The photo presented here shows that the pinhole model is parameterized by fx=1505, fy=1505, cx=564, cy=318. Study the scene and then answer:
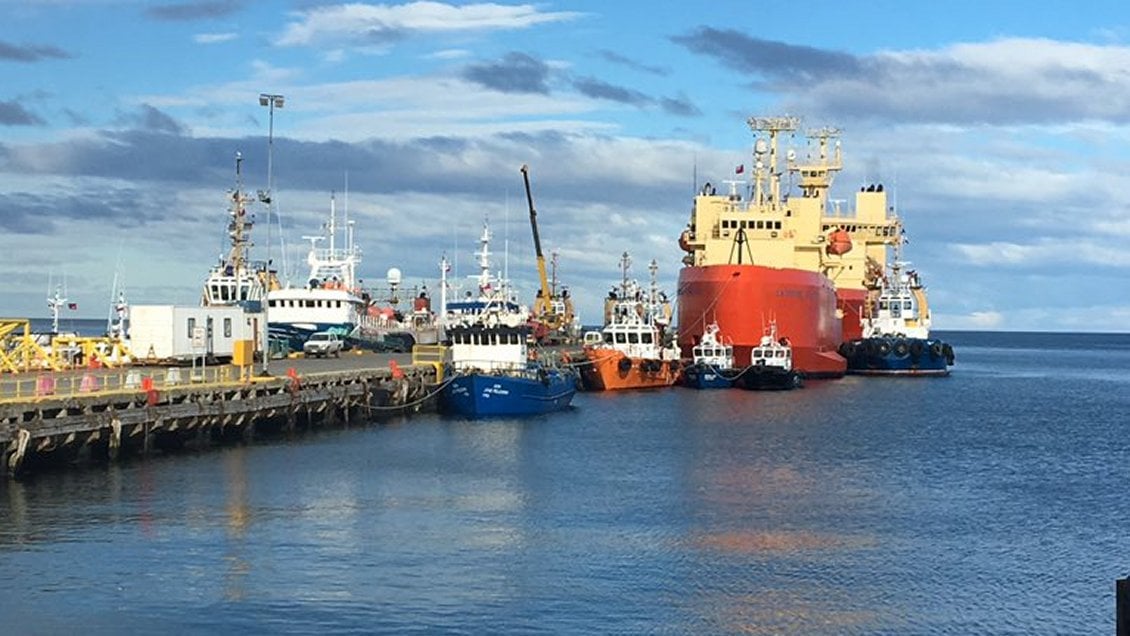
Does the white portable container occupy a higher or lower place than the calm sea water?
higher

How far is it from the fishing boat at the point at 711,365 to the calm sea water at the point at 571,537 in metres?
26.5

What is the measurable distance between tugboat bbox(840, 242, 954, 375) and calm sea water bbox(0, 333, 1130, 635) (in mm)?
49904

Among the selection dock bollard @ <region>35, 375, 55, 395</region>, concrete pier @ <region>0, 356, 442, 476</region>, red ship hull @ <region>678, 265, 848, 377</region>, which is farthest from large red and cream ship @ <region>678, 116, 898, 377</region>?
dock bollard @ <region>35, 375, 55, 395</region>

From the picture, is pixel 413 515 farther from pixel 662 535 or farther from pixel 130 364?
pixel 130 364

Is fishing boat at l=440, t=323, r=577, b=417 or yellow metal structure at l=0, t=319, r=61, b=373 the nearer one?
yellow metal structure at l=0, t=319, r=61, b=373

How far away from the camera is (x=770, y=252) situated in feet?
351

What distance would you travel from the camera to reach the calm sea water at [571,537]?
94.8ft

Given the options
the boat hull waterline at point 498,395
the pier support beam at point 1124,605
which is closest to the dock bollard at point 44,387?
the boat hull waterline at point 498,395

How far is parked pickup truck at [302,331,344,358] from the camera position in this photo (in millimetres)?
86125

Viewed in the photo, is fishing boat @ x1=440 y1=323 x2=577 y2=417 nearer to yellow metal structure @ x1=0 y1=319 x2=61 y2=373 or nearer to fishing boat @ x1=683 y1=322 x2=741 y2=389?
fishing boat @ x1=683 y1=322 x2=741 y2=389

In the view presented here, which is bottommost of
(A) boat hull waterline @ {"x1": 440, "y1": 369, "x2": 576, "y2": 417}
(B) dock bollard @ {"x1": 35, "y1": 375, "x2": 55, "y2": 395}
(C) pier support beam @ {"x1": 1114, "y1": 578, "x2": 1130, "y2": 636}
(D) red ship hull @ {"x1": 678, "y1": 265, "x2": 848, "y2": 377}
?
(C) pier support beam @ {"x1": 1114, "y1": 578, "x2": 1130, "y2": 636}

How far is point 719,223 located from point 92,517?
76.6m

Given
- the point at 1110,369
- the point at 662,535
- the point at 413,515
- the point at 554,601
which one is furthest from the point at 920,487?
the point at 1110,369

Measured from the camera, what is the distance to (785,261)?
107750 millimetres
